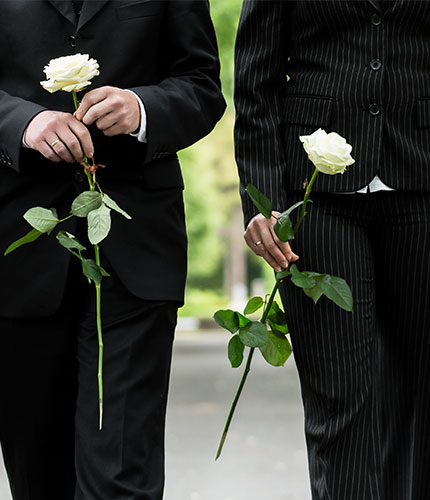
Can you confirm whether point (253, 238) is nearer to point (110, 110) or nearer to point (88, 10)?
point (110, 110)

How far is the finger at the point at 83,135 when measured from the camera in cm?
335

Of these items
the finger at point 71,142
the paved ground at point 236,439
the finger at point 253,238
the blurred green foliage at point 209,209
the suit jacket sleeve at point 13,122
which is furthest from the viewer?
the blurred green foliage at point 209,209

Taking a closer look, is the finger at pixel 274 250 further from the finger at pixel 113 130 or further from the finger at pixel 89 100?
the finger at pixel 89 100

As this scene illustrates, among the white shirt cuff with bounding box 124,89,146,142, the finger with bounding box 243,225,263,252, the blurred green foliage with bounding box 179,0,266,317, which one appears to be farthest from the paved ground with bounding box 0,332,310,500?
the blurred green foliage with bounding box 179,0,266,317

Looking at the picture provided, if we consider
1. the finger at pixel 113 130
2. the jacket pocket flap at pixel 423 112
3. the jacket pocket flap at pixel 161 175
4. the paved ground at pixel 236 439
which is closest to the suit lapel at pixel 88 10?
the finger at pixel 113 130

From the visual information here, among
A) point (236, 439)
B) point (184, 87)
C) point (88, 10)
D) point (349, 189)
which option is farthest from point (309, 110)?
point (236, 439)

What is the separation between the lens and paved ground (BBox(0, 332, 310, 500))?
6359 mm

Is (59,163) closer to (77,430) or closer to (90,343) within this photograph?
(90,343)

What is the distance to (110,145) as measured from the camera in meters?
3.63

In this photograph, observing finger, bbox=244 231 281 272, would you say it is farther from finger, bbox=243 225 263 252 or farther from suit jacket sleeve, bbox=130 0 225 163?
suit jacket sleeve, bbox=130 0 225 163

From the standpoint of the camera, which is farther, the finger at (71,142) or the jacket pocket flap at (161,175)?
the jacket pocket flap at (161,175)

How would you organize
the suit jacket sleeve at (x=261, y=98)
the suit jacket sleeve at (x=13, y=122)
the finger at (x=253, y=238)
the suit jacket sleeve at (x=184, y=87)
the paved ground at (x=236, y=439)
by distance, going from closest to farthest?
the suit jacket sleeve at (x=13, y=122), the suit jacket sleeve at (x=184, y=87), the finger at (x=253, y=238), the suit jacket sleeve at (x=261, y=98), the paved ground at (x=236, y=439)

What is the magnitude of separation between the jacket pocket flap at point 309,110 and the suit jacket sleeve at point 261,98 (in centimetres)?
5

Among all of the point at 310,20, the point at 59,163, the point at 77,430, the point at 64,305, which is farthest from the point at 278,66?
the point at 77,430
